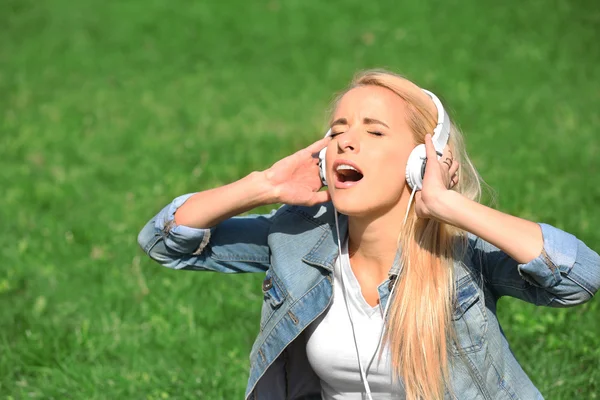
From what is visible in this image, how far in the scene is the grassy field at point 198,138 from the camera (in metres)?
5.51

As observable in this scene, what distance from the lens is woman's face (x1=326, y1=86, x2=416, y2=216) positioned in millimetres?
3562

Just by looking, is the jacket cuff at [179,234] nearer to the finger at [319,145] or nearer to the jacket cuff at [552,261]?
the finger at [319,145]

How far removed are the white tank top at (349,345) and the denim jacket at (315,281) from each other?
0.07 metres

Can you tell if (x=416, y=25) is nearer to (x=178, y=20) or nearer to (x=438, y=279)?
(x=178, y=20)

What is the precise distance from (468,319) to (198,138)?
20.8ft

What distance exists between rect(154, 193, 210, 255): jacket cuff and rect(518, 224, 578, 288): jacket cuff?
1.42 meters

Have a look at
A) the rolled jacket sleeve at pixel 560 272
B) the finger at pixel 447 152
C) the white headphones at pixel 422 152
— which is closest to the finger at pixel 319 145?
the white headphones at pixel 422 152

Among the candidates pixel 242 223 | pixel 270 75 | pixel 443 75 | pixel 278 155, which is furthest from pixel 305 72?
pixel 242 223

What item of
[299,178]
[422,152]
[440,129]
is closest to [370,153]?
[422,152]

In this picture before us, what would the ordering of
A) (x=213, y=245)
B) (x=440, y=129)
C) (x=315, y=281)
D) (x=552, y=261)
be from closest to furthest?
(x=552, y=261) → (x=440, y=129) → (x=315, y=281) → (x=213, y=245)

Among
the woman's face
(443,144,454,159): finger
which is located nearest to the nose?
the woman's face

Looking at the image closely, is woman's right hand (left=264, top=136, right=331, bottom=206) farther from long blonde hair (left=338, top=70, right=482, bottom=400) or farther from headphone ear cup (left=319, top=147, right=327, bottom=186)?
long blonde hair (left=338, top=70, right=482, bottom=400)

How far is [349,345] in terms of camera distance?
3.63 meters

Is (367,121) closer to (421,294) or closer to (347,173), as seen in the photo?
(347,173)
